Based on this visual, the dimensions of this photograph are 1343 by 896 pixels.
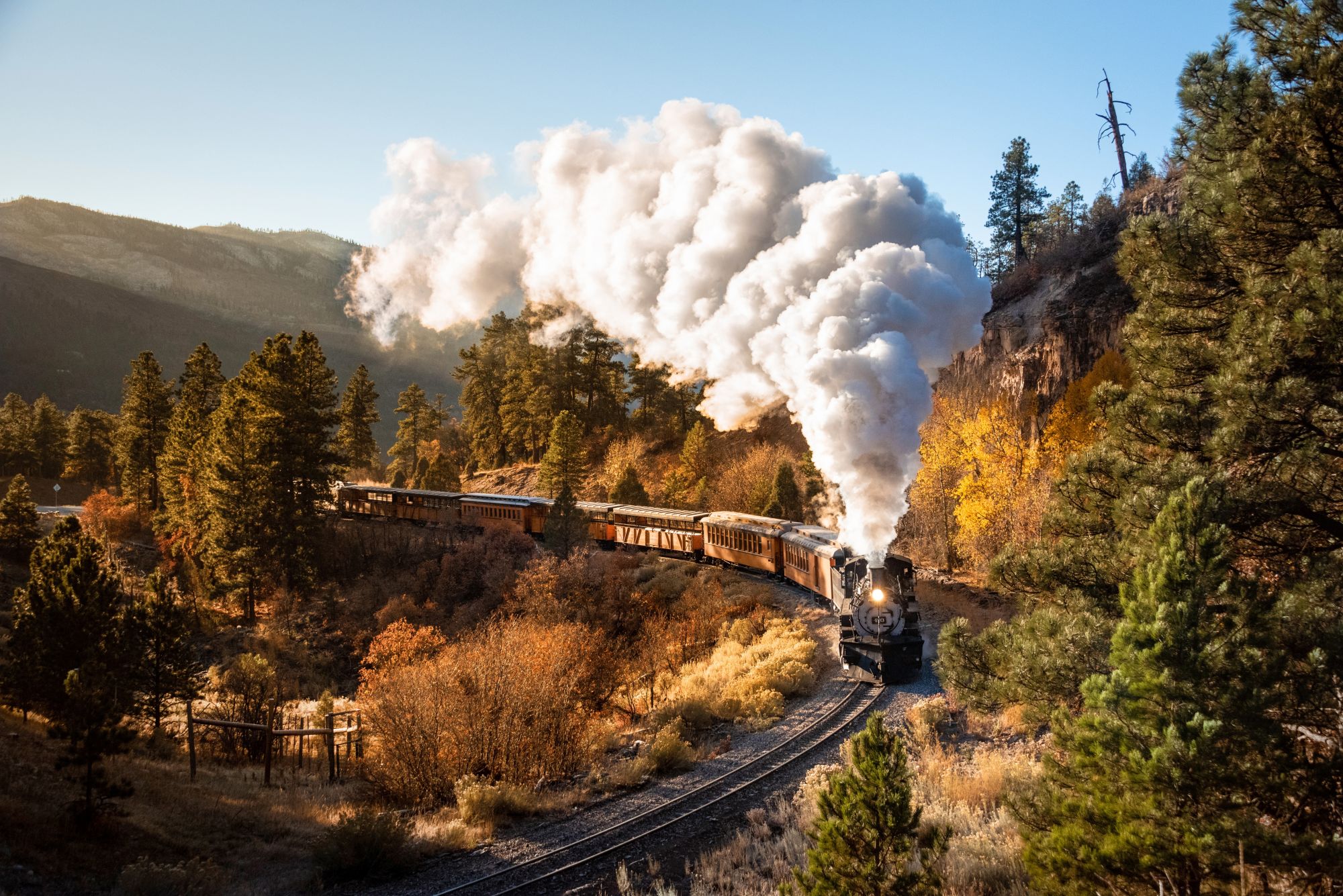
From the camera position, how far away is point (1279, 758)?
20.5ft

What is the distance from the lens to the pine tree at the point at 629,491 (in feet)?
148

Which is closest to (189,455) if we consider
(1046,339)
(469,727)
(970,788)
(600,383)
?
(600,383)

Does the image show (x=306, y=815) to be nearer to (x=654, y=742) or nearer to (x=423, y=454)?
(x=654, y=742)

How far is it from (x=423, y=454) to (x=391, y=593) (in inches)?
1350

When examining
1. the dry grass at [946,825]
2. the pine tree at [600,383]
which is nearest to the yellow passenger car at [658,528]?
the dry grass at [946,825]

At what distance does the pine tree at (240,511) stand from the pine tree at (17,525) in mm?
8832

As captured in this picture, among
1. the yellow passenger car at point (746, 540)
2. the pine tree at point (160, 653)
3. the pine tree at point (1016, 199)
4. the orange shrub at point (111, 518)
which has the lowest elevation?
the pine tree at point (160, 653)

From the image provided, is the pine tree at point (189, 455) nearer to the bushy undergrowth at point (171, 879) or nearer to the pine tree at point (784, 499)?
the pine tree at point (784, 499)

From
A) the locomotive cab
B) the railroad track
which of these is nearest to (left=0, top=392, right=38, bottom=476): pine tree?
the locomotive cab

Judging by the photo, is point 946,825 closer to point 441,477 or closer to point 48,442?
point 441,477

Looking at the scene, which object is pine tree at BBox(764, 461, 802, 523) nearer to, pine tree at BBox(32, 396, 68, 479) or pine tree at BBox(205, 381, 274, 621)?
pine tree at BBox(205, 381, 274, 621)

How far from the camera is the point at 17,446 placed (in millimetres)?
65688

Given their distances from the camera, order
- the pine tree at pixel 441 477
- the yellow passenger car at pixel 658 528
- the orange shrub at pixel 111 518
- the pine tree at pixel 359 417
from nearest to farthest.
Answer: the yellow passenger car at pixel 658 528, the orange shrub at pixel 111 518, the pine tree at pixel 441 477, the pine tree at pixel 359 417

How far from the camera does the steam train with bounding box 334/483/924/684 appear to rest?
62.3ft
